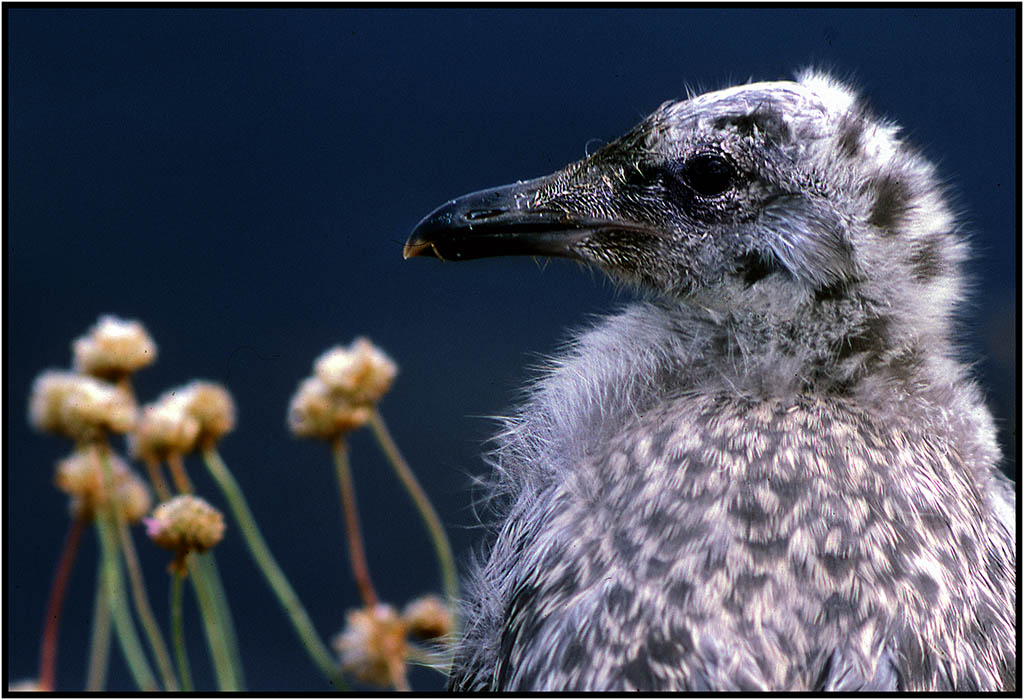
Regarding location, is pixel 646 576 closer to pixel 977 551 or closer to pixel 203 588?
pixel 977 551

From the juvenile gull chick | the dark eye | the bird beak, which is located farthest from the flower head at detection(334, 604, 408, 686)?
the dark eye

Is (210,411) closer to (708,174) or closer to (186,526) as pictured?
(186,526)

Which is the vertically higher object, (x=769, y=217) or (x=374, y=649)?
(x=769, y=217)

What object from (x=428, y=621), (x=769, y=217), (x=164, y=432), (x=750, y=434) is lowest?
(x=428, y=621)

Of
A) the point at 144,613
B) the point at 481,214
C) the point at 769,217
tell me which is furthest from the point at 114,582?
the point at 769,217

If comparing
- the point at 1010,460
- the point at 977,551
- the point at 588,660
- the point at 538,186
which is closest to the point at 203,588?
the point at 588,660

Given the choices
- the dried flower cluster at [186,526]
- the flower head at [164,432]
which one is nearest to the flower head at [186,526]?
the dried flower cluster at [186,526]

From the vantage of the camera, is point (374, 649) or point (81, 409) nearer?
point (81, 409)
